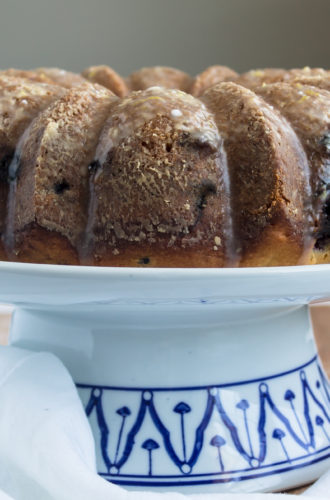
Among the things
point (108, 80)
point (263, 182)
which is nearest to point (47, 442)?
point (263, 182)

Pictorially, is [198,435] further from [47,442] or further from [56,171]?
[56,171]

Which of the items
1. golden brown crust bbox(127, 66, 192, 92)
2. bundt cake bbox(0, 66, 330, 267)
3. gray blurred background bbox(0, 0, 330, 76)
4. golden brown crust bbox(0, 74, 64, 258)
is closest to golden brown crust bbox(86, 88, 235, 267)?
bundt cake bbox(0, 66, 330, 267)

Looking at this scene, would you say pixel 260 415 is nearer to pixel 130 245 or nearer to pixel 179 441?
pixel 179 441

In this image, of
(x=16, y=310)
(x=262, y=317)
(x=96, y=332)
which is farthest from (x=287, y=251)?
(x=16, y=310)

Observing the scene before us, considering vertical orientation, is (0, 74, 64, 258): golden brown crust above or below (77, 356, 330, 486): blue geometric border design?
above

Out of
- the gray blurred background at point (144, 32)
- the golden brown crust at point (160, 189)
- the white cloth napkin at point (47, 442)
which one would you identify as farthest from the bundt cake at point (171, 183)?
the gray blurred background at point (144, 32)

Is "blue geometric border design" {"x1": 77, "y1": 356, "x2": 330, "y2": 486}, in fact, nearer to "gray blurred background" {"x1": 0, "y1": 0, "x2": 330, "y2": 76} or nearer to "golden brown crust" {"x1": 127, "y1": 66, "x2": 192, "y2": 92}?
"golden brown crust" {"x1": 127, "y1": 66, "x2": 192, "y2": 92}
